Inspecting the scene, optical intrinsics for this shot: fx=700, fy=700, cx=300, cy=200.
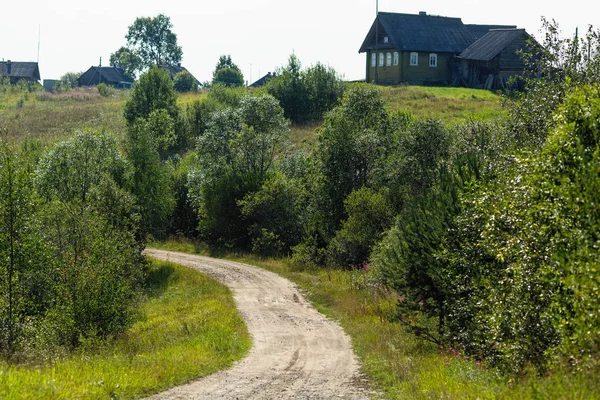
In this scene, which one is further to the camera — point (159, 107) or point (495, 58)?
point (495, 58)

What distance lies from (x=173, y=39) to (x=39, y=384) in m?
147

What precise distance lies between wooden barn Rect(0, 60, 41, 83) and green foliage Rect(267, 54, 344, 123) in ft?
293

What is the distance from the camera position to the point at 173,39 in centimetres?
15338

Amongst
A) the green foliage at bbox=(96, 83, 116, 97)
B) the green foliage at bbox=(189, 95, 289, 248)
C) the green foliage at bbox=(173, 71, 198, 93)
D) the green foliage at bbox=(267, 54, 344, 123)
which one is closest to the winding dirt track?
the green foliage at bbox=(189, 95, 289, 248)

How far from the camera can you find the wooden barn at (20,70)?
14588cm

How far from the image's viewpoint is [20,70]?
14700 centimetres

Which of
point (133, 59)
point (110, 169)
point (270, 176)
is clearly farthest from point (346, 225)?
point (133, 59)

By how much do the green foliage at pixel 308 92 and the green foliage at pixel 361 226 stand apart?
35.6 m

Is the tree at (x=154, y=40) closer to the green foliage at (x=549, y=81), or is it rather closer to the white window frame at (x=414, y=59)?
the white window frame at (x=414, y=59)

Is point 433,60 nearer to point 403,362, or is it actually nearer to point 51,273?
point 51,273

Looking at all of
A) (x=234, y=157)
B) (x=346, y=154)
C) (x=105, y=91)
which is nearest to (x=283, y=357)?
(x=346, y=154)

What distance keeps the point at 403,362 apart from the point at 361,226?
68.9 ft

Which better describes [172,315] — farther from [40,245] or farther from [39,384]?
[39,384]

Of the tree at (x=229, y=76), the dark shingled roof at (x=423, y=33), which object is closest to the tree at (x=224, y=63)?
the tree at (x=229, y=76)
